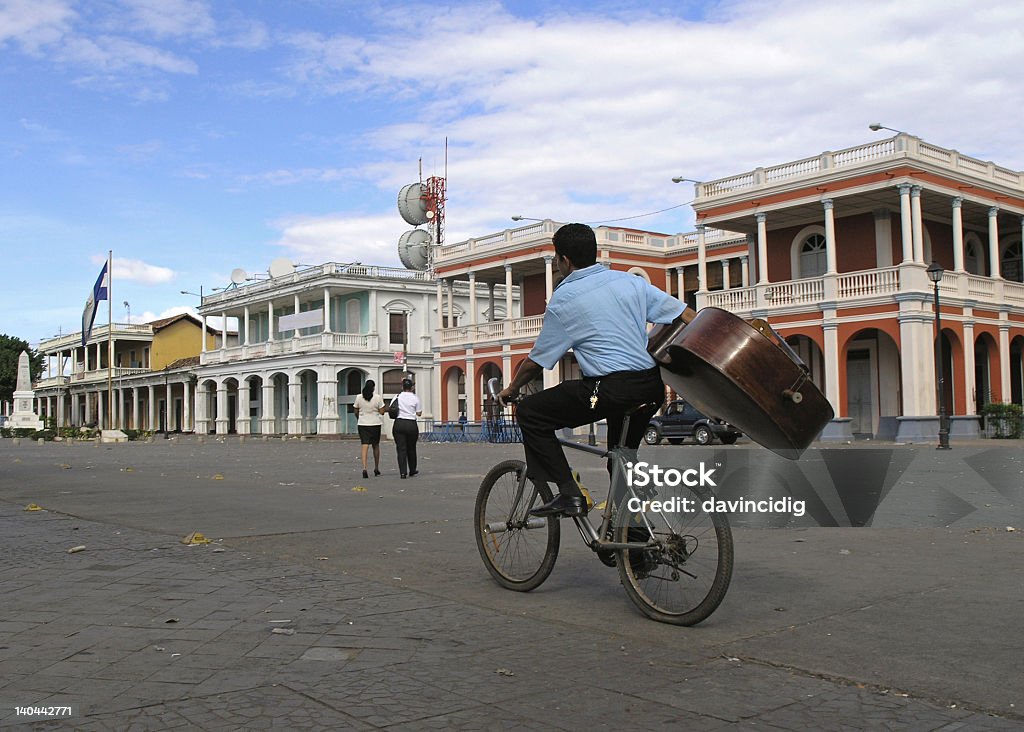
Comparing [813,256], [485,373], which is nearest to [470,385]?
[485,373]

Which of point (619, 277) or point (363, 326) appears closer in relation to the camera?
point (619, 277)

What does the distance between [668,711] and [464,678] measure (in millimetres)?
846

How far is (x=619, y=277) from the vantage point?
5.17m

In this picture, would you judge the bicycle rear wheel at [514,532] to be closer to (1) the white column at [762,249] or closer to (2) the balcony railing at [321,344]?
(1) the white column at [762,249]

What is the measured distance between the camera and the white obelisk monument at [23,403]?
186 ft

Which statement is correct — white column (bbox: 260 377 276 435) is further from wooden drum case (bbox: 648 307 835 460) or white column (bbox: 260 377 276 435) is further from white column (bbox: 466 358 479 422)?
wooden drum case (bbox: 648 307 835 460)

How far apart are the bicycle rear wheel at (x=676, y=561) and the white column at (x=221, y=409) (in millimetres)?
58203

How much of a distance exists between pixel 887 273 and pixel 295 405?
1288 inches

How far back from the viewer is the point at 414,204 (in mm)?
60344

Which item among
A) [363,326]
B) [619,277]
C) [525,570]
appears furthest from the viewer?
[363,326]

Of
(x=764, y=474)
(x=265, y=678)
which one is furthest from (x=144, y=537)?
(x=764, y=474)

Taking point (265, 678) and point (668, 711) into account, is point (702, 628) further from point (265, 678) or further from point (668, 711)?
point (265, 678)

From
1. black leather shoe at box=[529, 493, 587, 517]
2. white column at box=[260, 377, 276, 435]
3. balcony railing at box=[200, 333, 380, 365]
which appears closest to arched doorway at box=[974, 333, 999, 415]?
balcony railing at box=[200, 333, 380, 365]

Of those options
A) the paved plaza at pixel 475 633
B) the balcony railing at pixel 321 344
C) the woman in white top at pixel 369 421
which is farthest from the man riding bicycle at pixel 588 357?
the balcony railing at pixel 321 344
